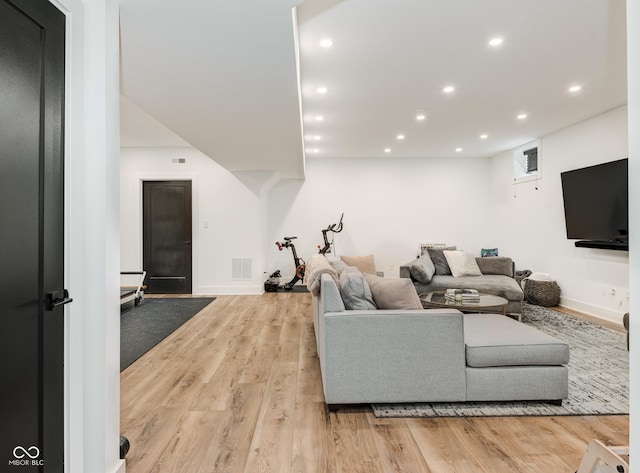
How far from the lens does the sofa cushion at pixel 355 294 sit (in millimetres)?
2514

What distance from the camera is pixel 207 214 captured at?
684cm

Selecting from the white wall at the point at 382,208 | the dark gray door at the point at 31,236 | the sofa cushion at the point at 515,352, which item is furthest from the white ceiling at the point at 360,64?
the white wall at the point at 382,208

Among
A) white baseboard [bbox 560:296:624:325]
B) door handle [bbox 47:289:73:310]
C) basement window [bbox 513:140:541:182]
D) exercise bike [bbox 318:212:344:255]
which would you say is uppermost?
basement window [bbox 513:140:541:182]

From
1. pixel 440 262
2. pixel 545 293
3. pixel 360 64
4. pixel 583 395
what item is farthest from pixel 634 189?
pixel 545 293

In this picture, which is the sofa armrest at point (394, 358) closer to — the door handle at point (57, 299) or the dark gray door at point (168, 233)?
the door handle at point (57, 299)

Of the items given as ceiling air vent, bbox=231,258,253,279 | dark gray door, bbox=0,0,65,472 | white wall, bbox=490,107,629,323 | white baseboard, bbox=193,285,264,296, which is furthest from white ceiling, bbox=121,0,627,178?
white baseboard, bbox=193,285,264,296

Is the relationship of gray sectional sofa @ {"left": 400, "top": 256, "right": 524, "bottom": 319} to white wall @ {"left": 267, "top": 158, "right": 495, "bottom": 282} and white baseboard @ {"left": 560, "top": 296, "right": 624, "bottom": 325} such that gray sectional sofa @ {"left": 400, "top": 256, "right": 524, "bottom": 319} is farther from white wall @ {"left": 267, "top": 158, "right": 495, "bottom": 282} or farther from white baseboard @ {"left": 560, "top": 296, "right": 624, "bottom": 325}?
white wall @ {"left": 267, "top": 158, "right": 495, "bottom": 282}

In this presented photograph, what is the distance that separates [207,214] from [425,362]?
5493 millimetres

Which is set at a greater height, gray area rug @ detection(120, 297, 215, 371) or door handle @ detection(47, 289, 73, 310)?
door handle @ detection(47, 289, 73, 310)

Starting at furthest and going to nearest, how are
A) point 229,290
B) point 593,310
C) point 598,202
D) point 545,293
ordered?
point 229,290 < point 545,293 < point 593,310 < point 598,202

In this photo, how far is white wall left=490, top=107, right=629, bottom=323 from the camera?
4.58 m

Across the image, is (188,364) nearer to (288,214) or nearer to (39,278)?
(39,278)

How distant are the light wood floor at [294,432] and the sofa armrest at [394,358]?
0.57ft

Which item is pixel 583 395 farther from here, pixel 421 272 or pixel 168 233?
pixel 168 233
